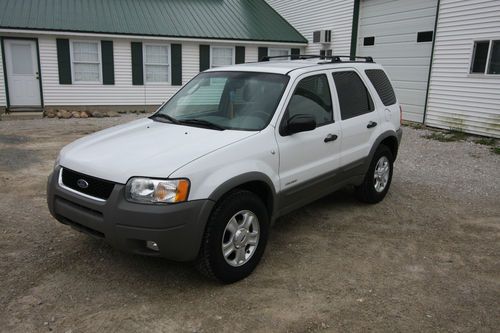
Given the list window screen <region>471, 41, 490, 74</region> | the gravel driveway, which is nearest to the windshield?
the gravel driveway

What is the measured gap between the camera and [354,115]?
201 inches

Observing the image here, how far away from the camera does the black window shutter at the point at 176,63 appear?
1669cm

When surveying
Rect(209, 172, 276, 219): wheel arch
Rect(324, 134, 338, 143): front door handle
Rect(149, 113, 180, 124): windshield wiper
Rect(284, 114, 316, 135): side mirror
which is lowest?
Rect(209, 172, 276, 219): wheel arch

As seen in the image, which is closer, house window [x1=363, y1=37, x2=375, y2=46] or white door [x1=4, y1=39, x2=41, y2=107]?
white door [x1=4, y1=39, x2=41, y2=107]

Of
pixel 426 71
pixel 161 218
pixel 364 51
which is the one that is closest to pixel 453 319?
pixel 161 218

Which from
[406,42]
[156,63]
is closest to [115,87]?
[156,63]

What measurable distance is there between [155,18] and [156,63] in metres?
1.80

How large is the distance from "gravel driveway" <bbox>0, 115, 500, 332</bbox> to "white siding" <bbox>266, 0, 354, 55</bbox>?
1146cm

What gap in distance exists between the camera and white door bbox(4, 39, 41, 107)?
48.4 feet

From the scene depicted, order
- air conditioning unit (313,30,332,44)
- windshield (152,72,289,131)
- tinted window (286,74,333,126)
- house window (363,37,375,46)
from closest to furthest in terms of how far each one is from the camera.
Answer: windshield (152,72,289,131) < tinted window (286,74,333,126) < house window (363,37,375,46) < air conditioning unit (313,30,332,44)

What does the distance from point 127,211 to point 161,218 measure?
26 cm

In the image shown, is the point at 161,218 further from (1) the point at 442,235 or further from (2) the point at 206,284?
(1) the point at 442,235

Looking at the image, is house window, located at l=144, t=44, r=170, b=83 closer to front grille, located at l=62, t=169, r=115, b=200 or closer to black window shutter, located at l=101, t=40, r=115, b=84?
black window shutter, located at l=101, t=40, r=115, b=84

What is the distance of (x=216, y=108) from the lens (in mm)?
4430
